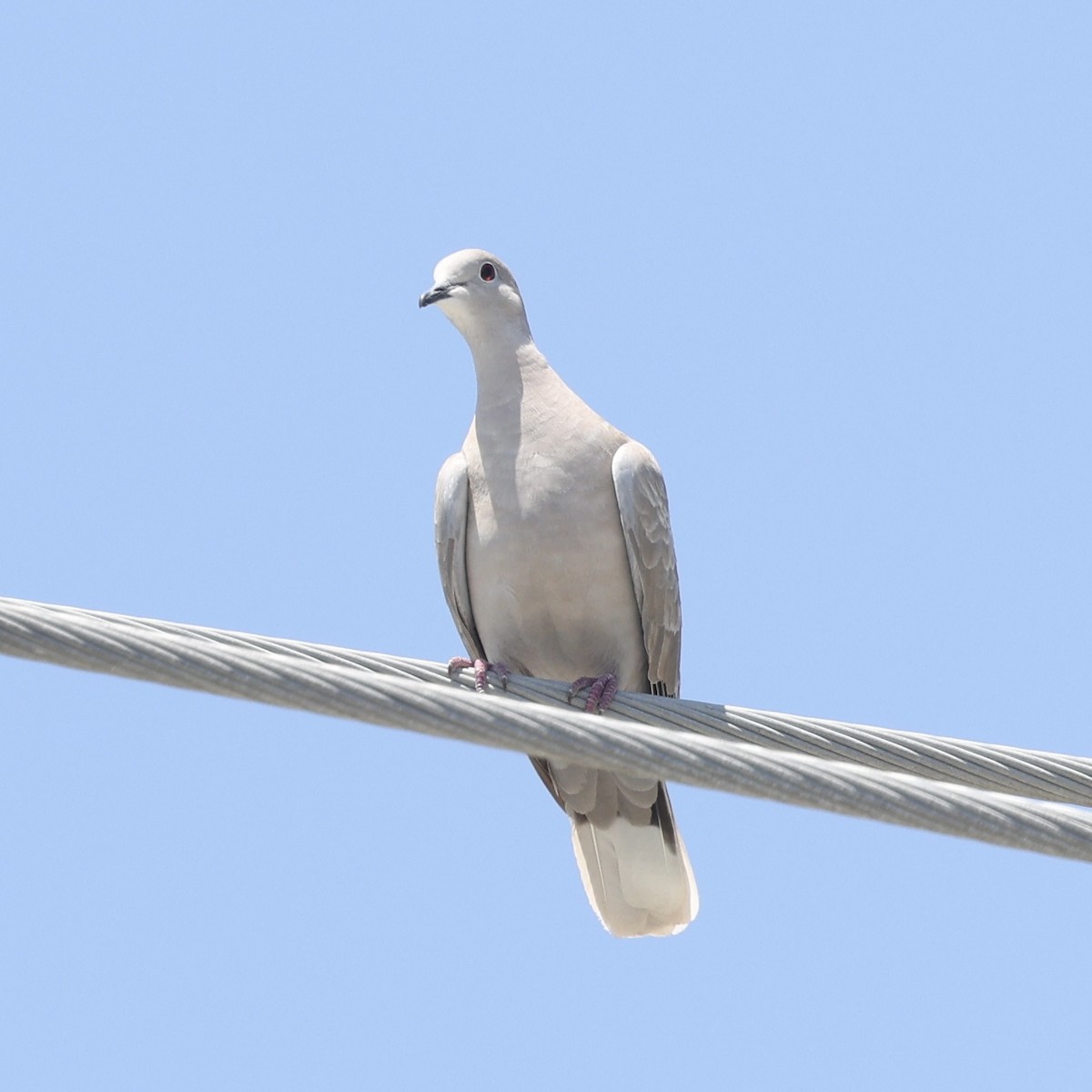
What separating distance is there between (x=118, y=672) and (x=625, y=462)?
113 inches

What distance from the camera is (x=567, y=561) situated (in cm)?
617

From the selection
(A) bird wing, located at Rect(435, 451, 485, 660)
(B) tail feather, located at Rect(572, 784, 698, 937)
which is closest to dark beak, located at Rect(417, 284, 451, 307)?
(A) bird wing, located at Rect(435, 451, 485, 660)

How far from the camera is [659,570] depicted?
631cm

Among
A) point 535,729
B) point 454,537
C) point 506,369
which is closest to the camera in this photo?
point 535,729

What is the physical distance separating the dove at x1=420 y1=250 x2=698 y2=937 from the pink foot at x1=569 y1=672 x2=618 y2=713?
420mm

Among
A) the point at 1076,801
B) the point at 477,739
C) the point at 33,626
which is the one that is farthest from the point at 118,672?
the point at 1076,801

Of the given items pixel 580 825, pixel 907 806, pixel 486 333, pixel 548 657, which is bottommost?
pixel 907 806

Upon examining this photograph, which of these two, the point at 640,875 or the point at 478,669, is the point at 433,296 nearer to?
the point at 478,669

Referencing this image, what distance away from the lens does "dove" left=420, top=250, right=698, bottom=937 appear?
6.19m

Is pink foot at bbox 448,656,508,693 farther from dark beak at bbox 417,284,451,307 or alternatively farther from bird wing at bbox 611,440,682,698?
dark beak at bbox 417,284,451,307

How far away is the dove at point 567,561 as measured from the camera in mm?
6188

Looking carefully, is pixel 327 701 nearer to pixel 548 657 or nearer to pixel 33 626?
pixel 33 626

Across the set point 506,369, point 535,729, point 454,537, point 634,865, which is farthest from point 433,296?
point 535,729

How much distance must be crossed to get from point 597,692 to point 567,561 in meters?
0.75
